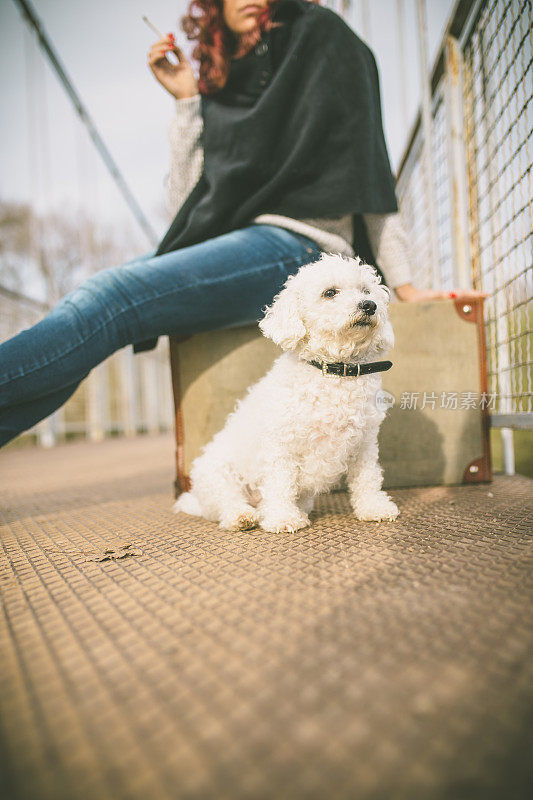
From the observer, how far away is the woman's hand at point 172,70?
1.69 m

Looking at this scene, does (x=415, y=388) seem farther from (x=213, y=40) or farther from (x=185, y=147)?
(x=213, y=40)

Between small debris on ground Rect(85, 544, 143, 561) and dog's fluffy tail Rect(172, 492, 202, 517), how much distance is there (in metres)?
0.34

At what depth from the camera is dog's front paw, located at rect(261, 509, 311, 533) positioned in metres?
1.20

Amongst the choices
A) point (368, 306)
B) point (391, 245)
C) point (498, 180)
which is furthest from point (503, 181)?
point (368, 306)

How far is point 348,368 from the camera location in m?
1.28

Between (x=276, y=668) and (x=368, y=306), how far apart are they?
947mm

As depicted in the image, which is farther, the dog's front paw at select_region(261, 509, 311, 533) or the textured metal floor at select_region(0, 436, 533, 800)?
the dog's front paw at select_region(261, 509, 311, 533)

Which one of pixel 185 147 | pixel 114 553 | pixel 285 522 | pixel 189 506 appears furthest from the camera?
pixel 185 147

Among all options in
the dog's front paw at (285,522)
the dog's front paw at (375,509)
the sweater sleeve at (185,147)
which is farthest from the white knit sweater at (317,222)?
the dog's front paw at (285,522)

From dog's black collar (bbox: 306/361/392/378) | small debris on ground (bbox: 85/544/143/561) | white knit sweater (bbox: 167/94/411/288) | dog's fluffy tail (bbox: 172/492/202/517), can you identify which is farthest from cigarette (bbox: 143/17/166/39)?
small debris on ground (bbox: 85/544/143/561)

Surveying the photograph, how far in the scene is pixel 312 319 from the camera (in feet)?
4.26

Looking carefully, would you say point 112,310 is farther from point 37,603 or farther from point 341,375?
point 37,603

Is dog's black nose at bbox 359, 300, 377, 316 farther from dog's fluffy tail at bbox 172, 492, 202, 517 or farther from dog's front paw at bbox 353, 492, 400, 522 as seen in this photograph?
dog's fluffy tail at bbox 172, 492, 202, 517

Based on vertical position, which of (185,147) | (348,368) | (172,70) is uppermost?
(172,70)
